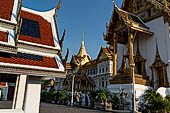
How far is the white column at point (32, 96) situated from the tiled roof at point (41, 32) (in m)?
1.28

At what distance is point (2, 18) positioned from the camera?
15.7ft

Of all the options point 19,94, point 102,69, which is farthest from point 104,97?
point 102,69

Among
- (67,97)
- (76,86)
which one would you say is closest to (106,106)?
(67,97)

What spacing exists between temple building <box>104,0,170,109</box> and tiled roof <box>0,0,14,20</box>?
10.1 metres

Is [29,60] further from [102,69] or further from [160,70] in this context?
[102,69]

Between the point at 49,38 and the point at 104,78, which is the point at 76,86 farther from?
the point at 49,38

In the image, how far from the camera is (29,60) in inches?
185

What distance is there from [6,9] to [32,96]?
3014 mm

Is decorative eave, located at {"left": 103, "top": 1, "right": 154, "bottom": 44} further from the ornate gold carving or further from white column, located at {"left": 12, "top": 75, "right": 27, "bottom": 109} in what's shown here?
white column, located at {"left": 12, "top": 75, "right": 27, "bottom": 109}

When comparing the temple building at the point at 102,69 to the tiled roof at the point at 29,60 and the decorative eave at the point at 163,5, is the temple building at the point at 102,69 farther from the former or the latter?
the tiled roof at the point at 29,60

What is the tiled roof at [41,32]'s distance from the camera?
17.2ft

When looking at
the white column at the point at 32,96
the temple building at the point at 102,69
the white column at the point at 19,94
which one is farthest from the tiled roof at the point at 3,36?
the temple building at the point at 102,69

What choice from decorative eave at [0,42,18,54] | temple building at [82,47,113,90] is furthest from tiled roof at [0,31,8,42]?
temple building at [82,47,113,90]

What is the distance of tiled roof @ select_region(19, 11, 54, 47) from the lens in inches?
206
